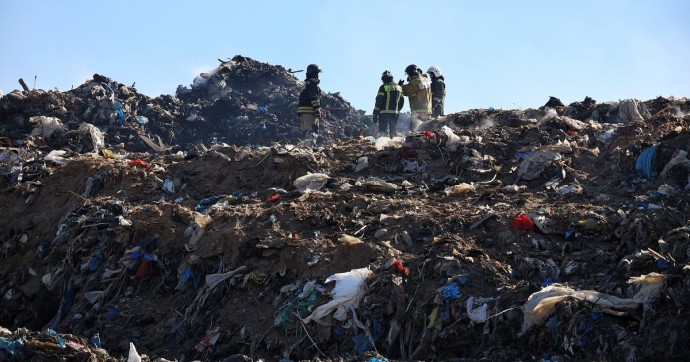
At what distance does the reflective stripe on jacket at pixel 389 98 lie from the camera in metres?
15.0

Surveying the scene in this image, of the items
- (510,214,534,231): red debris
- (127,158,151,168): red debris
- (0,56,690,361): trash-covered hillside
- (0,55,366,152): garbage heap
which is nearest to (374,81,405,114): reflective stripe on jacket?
(0,56,690,361): trash-covered hillside

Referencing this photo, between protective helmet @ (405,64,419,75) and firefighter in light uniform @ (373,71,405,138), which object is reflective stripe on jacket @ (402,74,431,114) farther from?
firefighter in light uniform @ (373,71,405,138)

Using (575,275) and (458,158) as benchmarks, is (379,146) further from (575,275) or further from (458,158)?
(575,275)

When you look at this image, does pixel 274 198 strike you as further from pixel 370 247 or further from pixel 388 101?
pixel 388 101

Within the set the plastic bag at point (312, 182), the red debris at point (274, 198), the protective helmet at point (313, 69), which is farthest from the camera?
the protective helmet at point (313, 69)

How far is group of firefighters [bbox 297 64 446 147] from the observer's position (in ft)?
48.6

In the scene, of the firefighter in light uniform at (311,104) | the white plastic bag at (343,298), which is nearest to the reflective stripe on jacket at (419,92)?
the firefighter in light uniform at (311,104)

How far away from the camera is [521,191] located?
919cm

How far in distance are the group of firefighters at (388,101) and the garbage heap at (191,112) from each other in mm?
2804

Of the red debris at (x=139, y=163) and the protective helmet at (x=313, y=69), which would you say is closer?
the red debris at (x=139, y=163)

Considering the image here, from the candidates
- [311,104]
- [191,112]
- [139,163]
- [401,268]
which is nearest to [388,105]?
[311,104]

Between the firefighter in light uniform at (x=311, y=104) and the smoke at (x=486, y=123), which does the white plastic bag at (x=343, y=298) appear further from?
the firefighter in light uniform at (x=311, y=104)

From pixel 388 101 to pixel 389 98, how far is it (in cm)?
6

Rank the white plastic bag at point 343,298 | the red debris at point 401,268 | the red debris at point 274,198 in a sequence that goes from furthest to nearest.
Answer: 1. the red debris at point 274,198
2. the red debris at point 401,268
3. the white plastic bag at point 343,298
